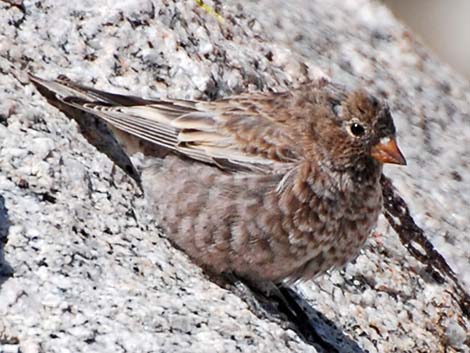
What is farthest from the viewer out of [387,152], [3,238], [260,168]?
[387,152]

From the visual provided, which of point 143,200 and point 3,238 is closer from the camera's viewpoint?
point 3,238

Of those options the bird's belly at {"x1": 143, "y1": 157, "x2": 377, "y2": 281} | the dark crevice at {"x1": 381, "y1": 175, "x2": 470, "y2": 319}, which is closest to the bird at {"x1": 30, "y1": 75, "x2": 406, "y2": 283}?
the bird's belly at {"x1": 143, "y1": 157, "x2": 377, "y2": 281}

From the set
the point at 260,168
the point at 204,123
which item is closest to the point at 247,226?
the point at 260,168

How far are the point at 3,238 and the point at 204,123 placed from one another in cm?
174

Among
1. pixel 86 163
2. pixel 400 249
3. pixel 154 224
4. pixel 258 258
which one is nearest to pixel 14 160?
pixel 86 163

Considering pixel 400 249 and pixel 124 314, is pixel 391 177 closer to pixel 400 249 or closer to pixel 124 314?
pixel 400 249

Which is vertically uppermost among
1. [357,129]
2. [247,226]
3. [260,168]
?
[357,129]

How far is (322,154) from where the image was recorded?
6.84 meters

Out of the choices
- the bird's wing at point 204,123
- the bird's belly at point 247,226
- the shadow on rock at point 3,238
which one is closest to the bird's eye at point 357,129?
the bird's wing at point 204,123

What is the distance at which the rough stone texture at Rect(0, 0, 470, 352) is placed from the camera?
5.31 m

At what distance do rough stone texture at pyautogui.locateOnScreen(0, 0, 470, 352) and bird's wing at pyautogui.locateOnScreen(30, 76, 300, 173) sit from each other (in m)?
0.15

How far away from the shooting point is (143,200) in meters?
6.44

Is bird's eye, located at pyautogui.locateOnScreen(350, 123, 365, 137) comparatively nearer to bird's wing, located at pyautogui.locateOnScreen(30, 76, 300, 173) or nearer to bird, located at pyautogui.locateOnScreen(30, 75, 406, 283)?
bird, located at pyautogui.locateOnScreen(30, 75, 406, 283)

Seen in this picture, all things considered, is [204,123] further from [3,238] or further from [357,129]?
[3,238]
